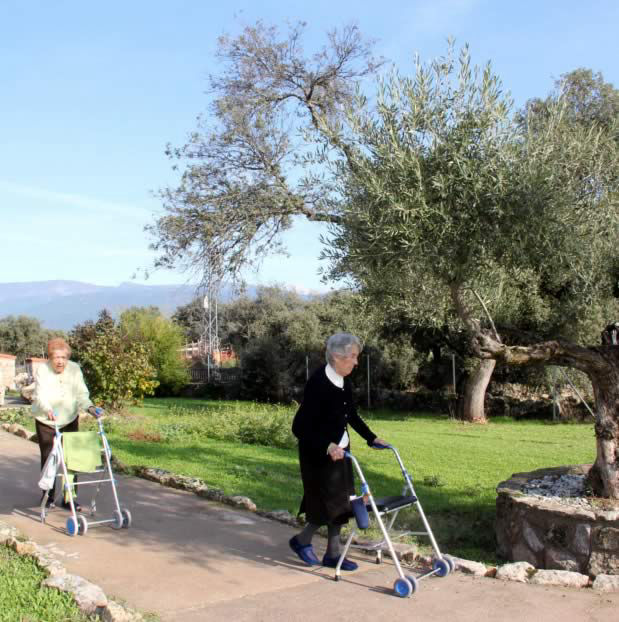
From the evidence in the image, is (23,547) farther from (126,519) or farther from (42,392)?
(42,392)

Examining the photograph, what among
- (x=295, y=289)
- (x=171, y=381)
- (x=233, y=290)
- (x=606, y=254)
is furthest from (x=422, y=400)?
(x=295, y=289)

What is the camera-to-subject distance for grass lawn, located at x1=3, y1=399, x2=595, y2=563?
866cm

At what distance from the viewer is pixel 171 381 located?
30.8 metres

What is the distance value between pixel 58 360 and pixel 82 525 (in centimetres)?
177

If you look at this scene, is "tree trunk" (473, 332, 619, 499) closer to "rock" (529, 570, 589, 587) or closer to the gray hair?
"rock" (529, 570, 589, 587)

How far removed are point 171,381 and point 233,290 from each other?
1425 cm

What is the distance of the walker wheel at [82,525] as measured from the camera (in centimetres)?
652

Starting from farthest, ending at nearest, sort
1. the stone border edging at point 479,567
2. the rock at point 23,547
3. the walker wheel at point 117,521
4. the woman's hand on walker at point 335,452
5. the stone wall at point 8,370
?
the stone wall at point 8,370 → the walker wheel at point 117,521 → the rock at point 23,547 → the stone border edging at point 479,567 → the woman's hand on walker at point 335,452

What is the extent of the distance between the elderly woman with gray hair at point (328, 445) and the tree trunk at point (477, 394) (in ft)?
53.5

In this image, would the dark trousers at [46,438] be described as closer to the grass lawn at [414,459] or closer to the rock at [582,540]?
the grass lawn at [414,459]

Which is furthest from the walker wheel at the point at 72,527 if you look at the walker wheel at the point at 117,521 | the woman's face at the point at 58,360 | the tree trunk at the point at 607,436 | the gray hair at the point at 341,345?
the tree trunk at the point at 607,436

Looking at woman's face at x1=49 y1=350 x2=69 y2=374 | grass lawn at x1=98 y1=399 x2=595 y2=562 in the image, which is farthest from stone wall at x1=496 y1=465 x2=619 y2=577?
woman's face at x1=49 y1=350 x2=69 y2=374

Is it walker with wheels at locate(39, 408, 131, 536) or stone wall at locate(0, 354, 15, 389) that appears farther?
stone wall at locate(0, 354, 15, 389)

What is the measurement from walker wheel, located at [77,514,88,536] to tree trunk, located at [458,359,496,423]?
1619cm
